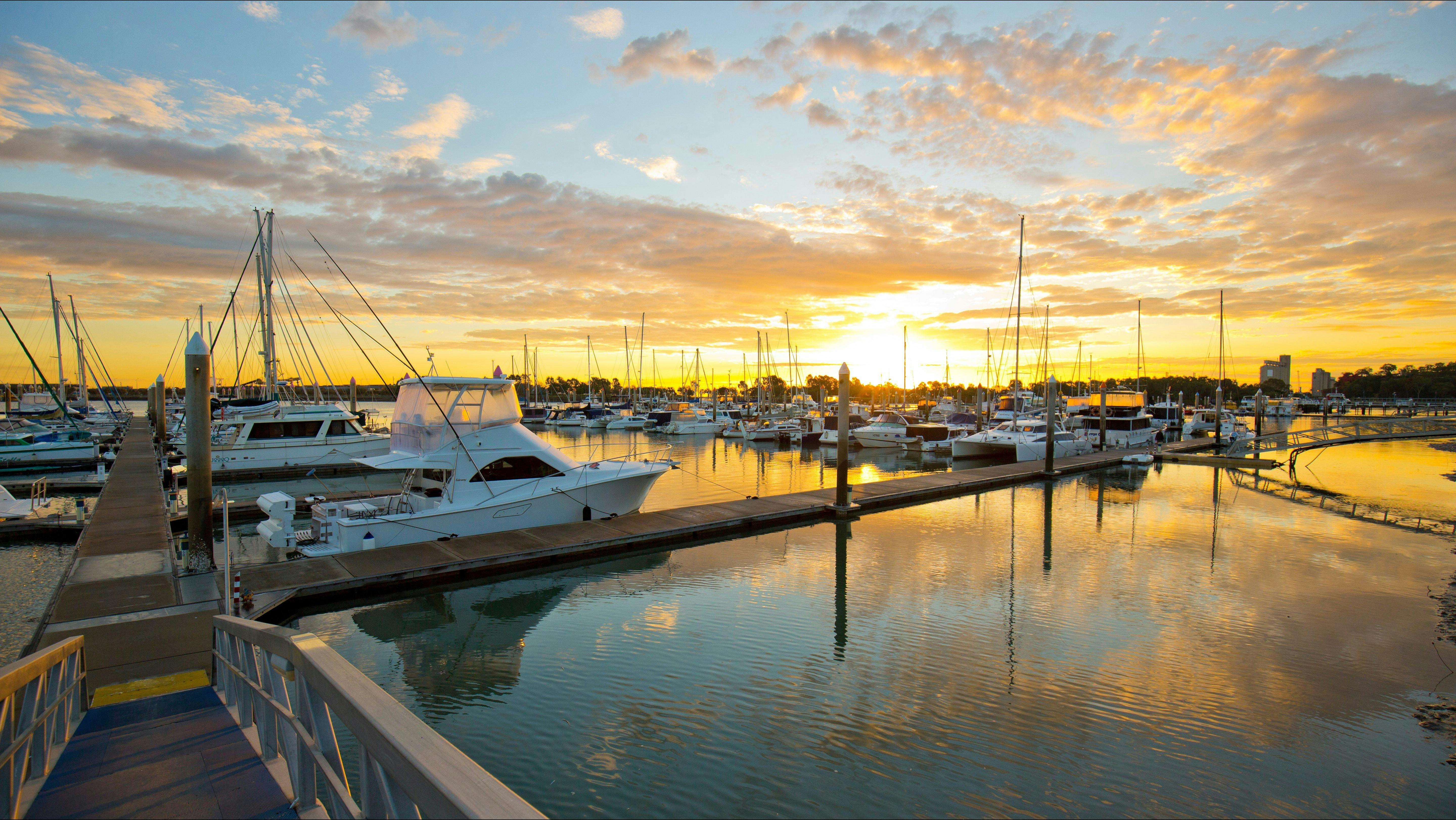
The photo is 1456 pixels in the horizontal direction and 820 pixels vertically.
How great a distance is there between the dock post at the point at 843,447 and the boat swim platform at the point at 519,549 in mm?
391

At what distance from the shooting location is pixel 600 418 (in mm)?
67125

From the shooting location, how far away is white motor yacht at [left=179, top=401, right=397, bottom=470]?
91.0ft

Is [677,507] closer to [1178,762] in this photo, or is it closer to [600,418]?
[1178,762]

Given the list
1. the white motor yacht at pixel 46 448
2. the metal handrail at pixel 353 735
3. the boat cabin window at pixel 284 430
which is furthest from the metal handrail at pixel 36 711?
the white motor yacht at pixel 46 448

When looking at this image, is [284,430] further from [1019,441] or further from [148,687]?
[1019,441]

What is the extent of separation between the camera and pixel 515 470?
15.5 meters

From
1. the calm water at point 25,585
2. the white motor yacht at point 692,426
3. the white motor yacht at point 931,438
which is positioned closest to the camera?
the calm water at point 25,585

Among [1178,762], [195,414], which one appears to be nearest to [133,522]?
[195,414]

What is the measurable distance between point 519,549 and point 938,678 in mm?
8622

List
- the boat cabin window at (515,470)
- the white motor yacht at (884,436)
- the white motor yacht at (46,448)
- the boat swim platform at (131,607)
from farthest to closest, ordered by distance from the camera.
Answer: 1. the white motor yacht at (884,436)
2. the white motor yacht at (46,448)
3. the boat cabin window at (515,470)
4. the boat swim platform at (131,607)

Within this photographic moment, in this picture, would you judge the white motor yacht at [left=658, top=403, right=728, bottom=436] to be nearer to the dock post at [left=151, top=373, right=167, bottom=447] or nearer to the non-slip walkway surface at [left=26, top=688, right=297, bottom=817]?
the dock post at [left=151, top=373, right=167, bottom=447]

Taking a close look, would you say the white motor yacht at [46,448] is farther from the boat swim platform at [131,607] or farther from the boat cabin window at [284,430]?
the boat swim platform at [131,607]

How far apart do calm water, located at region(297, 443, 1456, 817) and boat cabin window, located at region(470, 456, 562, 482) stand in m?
2.72

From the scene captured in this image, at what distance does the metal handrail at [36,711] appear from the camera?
3.23 meters
